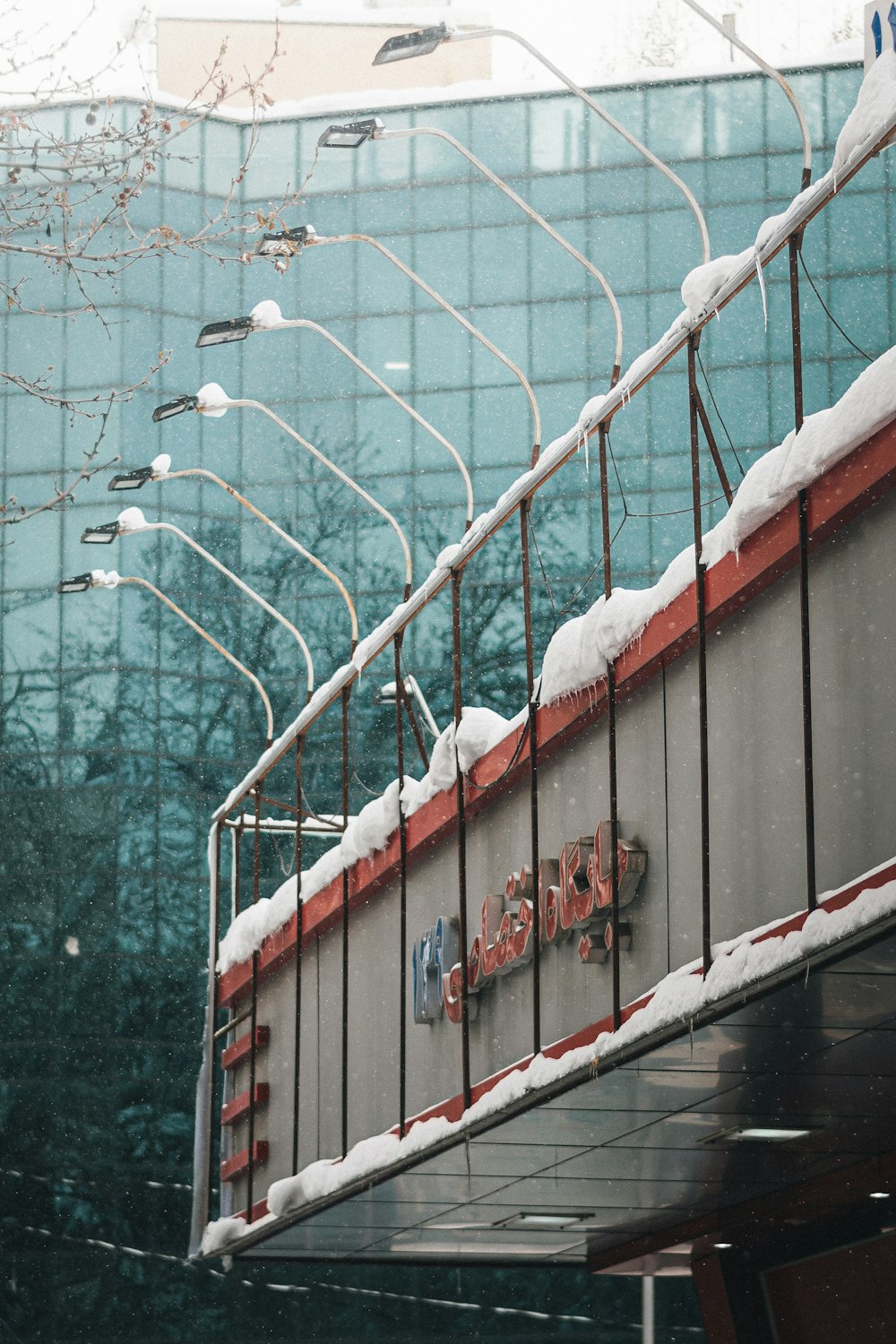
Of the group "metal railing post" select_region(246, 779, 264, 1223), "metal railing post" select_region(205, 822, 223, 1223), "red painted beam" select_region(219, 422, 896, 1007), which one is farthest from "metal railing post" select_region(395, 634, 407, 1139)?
"metal railing post" select_region(205, 822, 223, 1223)

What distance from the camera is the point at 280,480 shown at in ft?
137

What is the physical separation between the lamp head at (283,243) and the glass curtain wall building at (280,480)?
→ 2616cm

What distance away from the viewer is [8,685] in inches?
1550

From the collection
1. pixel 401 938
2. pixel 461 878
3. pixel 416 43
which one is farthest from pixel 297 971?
pixel 416 43

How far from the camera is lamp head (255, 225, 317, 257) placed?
10.8m

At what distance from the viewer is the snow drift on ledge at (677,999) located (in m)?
6.70

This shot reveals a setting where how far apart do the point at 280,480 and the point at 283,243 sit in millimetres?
30603

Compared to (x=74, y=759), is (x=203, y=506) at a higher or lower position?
higher

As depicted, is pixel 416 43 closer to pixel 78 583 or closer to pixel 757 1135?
pixel 757 1135

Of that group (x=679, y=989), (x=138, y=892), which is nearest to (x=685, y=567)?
(x=679, y=989)

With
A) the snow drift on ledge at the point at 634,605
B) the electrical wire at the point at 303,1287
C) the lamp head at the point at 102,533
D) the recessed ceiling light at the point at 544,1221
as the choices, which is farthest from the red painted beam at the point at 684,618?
the electrical wire at the point at 303,1287

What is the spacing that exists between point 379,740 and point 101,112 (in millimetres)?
14580

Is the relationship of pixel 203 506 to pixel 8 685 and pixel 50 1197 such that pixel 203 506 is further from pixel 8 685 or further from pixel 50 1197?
pixel 50 1197

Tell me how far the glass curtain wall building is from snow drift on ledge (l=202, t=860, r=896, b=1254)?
25.5 m
